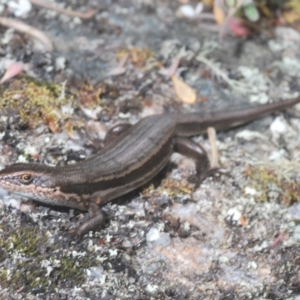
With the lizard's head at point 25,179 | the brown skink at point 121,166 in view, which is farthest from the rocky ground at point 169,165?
the lizard's head at point 25,179

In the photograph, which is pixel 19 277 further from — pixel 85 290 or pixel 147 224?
pixel 147 224

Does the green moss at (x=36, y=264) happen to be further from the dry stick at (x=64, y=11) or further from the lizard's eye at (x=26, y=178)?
the dry stick at (x=64, y=11)

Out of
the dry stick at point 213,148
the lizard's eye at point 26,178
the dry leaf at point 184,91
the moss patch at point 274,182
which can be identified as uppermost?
the lizard's eye at point 26,178

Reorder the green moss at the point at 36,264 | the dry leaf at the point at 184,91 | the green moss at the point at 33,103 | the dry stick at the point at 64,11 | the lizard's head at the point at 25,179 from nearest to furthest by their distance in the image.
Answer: the green moss at the point at 36,264 → the lizard's head at the point at 25,179 → the green moss at the point at 33,103 → the dry leaf at the point at 184,91 → the dry stick at the point at 64,11

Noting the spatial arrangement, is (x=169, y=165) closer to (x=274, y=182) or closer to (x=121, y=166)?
(x=121, y=166)

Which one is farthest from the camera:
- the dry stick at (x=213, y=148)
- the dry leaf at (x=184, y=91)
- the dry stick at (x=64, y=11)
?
the dry stick at (x=64, y=11)

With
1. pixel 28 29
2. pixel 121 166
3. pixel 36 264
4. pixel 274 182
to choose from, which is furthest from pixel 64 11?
pixel 36 264
